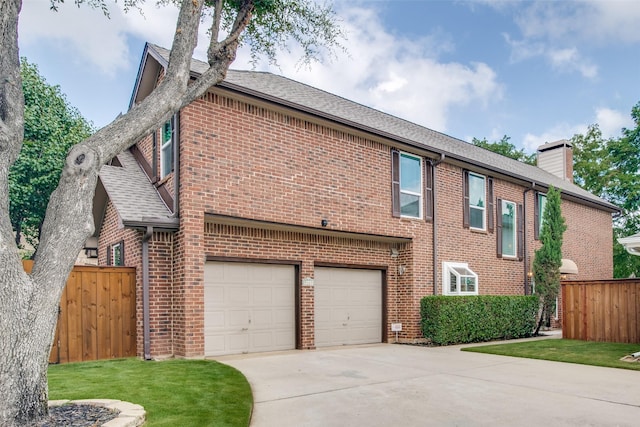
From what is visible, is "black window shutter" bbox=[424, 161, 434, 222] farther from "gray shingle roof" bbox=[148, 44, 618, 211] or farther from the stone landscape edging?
the stone landscape edging

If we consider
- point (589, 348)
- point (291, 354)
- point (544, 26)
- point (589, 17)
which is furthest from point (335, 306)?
point (589, 17)

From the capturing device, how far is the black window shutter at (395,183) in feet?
41.0

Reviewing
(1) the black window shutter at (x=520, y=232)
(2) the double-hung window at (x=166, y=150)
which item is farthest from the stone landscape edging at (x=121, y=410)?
(1) the black window shutter at (x=520, y=232)

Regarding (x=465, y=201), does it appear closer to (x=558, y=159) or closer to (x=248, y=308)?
(x=248, y=308)

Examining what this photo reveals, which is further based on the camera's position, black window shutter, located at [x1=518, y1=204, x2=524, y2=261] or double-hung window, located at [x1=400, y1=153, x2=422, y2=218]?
black window shutter, located at [x1=518, y1=204, x2=524, y2=261]

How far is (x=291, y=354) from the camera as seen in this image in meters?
9.95

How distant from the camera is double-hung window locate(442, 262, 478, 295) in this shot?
531 inches

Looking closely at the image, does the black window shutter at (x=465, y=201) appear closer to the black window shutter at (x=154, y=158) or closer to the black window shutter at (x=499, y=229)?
the black window shutter at (x=499, y=229)

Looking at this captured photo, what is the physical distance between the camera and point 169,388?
609cm

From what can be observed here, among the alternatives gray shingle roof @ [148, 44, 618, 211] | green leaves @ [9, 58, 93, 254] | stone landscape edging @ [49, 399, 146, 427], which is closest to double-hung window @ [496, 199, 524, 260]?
gray shingle roof @ [148, 44, 618, 211]

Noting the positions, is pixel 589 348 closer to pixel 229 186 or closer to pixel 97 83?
pixel 229 186

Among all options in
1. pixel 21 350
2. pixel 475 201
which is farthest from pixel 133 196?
pixel 475 201

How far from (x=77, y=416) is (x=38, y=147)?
18242 millimetres

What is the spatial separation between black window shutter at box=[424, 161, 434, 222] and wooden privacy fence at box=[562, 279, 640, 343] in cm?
445
